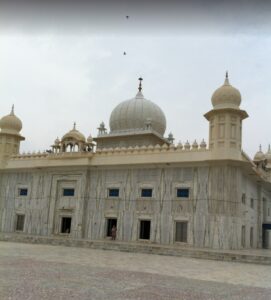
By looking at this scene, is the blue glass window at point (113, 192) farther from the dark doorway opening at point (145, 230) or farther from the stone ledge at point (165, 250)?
the stone ledge at point (165, 250)

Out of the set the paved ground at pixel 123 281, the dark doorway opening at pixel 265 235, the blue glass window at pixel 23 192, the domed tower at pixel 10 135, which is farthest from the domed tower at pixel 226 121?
the domed tower at pixel 10 135

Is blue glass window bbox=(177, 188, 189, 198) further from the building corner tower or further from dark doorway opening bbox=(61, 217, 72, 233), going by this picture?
the building corner tower

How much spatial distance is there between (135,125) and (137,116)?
707 millimetres

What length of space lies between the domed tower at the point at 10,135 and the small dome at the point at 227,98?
1548cm

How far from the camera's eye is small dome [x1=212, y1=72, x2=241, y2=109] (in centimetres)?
2158

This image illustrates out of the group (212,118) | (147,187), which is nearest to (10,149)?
(147,187)

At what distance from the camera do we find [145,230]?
73.8 ft

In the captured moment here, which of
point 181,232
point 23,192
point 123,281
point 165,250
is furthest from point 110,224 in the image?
point 123,281

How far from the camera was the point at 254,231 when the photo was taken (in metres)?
25.0

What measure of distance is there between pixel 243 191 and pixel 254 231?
3.95 metres

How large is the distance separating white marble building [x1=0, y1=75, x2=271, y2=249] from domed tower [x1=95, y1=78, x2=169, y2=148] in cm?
8

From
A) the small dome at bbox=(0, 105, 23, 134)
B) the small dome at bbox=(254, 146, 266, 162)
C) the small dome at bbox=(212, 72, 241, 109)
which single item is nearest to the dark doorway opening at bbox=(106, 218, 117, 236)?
the small dome at bbox=(212, 72, 241, 109)

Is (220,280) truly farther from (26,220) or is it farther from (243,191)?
(26,220)

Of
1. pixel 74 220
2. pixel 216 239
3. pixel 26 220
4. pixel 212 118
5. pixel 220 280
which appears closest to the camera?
pixel 220 280
